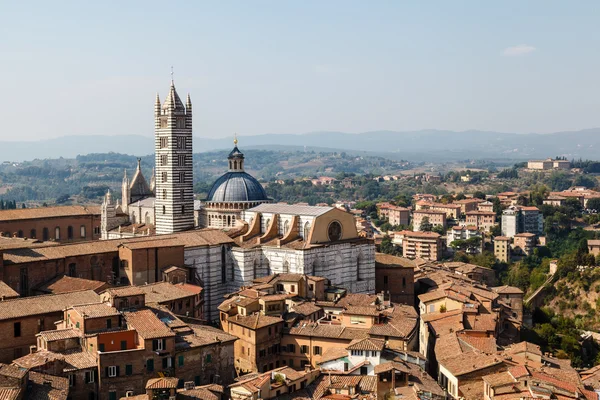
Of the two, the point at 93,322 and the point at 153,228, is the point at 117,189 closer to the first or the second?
the point at 153,228

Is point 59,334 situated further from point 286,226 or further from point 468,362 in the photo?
point 286,226

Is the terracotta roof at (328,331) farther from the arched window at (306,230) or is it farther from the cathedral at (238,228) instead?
the arched window at (306,230)

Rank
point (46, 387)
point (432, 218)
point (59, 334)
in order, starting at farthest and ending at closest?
point (432, 218)
point (59, 334)
point (46, 387)

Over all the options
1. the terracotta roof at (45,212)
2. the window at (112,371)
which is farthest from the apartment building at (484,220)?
the window at (112,371)

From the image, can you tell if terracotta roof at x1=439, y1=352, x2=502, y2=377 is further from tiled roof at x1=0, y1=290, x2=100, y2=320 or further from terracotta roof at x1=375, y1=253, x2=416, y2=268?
terracotta roof at x1=375, y1=253, x2=416, y2=268

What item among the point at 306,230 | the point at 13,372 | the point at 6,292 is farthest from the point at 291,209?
the point at 13,372
